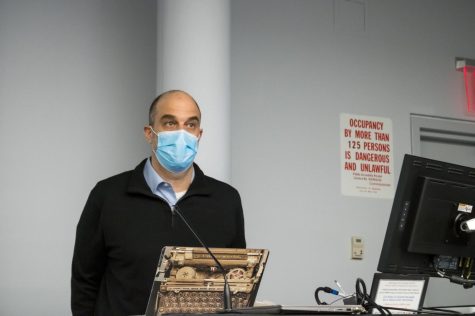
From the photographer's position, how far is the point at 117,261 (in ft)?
7.41

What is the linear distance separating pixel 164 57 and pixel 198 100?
9.4 inches

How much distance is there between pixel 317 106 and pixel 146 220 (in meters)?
1.56

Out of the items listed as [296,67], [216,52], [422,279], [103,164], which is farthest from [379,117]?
[422,279]

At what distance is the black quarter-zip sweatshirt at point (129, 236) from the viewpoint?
2215mm

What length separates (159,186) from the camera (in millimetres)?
2359

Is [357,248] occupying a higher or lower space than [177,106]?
lower

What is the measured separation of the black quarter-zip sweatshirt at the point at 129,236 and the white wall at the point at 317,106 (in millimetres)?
979

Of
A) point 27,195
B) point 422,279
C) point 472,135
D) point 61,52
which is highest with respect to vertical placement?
point 61,52

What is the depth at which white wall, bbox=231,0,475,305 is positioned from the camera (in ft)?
11.1

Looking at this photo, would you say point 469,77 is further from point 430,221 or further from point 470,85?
point 430,221

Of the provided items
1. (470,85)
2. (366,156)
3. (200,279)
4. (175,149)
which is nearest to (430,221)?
(200,279)

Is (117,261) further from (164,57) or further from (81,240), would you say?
(164,57)

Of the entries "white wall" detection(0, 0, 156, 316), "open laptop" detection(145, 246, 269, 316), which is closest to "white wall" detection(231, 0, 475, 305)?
"white wall" detection(0, 0, 156, 316)

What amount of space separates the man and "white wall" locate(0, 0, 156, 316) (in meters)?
0.66
